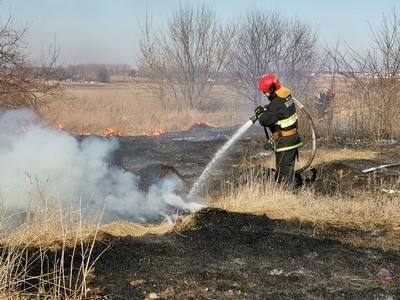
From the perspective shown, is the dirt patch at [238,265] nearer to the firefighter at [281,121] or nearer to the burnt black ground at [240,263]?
the burnt black ground at [240,263]

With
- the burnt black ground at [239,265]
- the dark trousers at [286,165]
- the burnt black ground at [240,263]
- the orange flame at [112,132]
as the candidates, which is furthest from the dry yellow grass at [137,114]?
the burnt black ground at [239,265]

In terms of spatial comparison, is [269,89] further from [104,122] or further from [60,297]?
[104,122]

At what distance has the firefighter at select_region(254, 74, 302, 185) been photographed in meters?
6.99

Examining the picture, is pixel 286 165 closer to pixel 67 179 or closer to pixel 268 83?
pixel 268 83

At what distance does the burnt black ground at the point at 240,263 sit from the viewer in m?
3.71

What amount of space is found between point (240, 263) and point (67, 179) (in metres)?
3.72

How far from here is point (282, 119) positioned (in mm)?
7070

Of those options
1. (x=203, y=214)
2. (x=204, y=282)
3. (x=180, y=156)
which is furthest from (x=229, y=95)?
(x=204, y=282)

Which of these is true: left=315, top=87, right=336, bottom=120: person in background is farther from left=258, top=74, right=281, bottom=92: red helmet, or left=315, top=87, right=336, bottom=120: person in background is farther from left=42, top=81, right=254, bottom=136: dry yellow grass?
left=42, top=81, right=254, bottom=136: dry yellow grass

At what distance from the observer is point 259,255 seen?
457 centimetres

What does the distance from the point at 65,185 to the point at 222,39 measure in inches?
821

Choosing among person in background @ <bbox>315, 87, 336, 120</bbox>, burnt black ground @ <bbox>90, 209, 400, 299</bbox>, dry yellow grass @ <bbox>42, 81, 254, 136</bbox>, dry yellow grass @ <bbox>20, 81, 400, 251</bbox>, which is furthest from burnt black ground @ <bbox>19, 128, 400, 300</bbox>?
dry yellow grass @ <bbox>42, 81, 254, 136</bbox>

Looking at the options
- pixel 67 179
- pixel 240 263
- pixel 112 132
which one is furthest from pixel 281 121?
pixel 112 132

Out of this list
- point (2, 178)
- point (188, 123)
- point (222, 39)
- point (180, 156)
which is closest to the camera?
point (2, 178)
